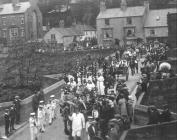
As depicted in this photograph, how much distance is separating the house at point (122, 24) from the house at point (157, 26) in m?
0.98

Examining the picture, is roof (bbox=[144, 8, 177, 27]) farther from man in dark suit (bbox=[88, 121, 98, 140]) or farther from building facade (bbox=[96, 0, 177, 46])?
man in dark suit (bbox=[88, 121, 98, 140])

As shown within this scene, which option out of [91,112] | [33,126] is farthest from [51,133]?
[91,112]

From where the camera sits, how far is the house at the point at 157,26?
6525 cm

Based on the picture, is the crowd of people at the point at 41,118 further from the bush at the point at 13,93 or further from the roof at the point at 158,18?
the roof at the point at 158,18

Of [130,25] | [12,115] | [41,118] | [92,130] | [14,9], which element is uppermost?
[14,9]

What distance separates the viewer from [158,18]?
6644 centimetres

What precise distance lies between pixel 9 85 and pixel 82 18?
2270 inches

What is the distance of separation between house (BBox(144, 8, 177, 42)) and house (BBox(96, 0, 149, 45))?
98cm

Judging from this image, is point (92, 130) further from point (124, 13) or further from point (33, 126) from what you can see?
point (124, 13)

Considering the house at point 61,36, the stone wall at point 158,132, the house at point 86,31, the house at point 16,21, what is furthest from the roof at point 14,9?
the stone wall at point 158,132

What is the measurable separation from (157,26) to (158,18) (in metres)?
1.61

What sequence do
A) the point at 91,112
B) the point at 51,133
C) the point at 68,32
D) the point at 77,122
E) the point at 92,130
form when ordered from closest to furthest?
the point at 92,130 → the point at 77,122 → the point at 91,112 → the point at 51,133 → the point at 68,32

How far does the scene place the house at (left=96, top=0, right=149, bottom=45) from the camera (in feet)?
222

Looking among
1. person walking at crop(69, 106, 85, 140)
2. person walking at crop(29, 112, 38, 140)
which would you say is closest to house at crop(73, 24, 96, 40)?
person walking at crop(29, 112, 38, 140)
